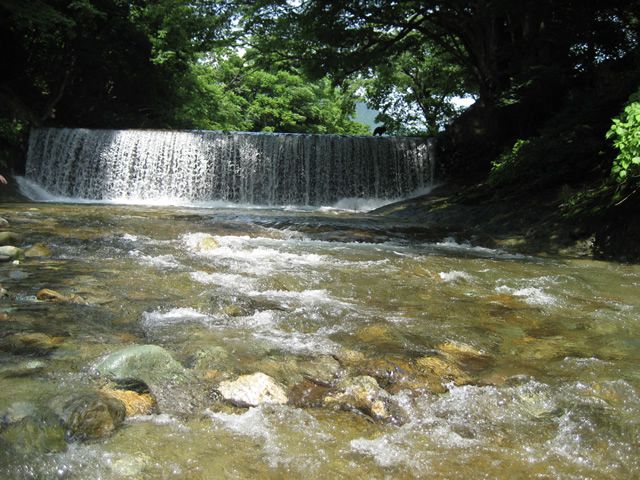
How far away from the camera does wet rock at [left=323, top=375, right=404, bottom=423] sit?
8.98ft

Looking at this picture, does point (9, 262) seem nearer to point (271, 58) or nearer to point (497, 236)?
point (497, 236)

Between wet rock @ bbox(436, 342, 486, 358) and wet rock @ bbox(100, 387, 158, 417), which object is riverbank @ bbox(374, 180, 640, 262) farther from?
wet rock @ bbox(100, 387, 158, 417)

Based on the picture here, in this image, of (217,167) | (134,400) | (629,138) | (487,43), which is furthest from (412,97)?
(134,400)

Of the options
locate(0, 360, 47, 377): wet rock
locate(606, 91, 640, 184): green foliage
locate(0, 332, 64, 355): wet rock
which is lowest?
locate(0, 360, 47, 377): wet rock

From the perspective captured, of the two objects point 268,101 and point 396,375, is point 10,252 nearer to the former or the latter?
point 396,375

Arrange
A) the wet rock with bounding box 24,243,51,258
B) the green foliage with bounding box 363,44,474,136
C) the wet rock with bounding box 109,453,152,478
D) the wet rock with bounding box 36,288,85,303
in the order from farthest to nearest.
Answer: the green foliage with bounding box 363,44,474,136 → the wet rock with bounding box 24,243,51,258 → the wet rock with bounding box 36,288,85,303 → the wet rock with bounding box 109,453,152,478

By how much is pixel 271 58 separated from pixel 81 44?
764 cm

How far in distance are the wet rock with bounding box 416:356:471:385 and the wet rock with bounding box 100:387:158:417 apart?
62.9 inches

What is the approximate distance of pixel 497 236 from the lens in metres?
9.63

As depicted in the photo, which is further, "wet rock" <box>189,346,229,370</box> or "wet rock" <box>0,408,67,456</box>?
"wet rock" <box>189,346,229,370</box>

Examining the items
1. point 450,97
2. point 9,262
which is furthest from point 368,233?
point 450,97

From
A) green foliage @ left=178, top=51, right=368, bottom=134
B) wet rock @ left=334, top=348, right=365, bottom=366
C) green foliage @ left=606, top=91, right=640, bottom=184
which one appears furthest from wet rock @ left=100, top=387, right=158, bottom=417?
green foliage @ left=178, top=51, right=368, bottom=134

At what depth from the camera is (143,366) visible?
2971 millimetres

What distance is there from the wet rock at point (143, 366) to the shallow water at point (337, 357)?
88mm
